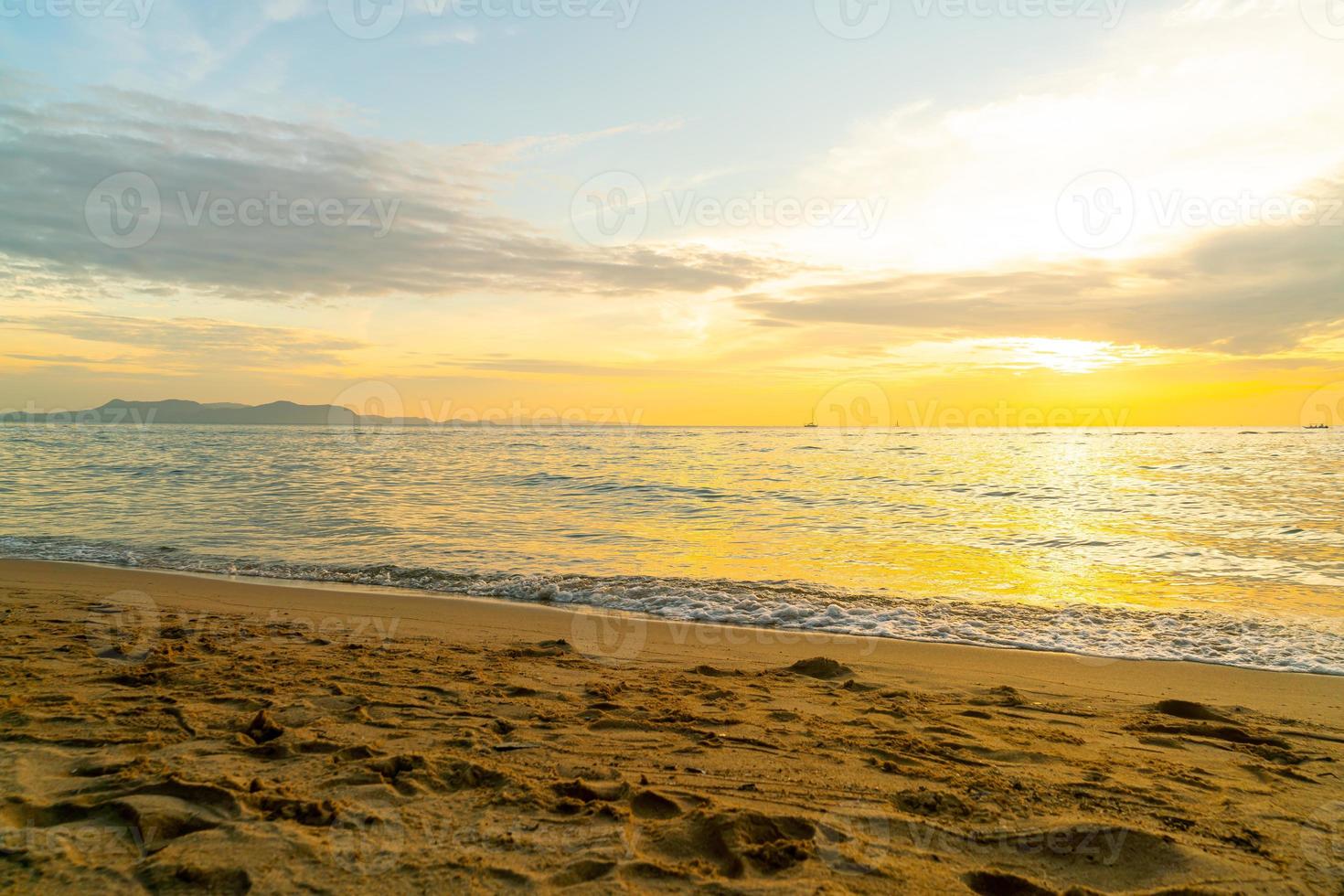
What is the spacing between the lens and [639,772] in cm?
398

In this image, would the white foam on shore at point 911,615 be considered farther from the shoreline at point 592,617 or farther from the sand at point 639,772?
the sand at point 639,772

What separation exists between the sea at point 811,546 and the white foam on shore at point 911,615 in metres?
0.04

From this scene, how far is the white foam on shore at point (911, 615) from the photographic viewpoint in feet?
25.4

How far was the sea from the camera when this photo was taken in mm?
8906

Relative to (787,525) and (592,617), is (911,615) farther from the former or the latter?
(787,525)

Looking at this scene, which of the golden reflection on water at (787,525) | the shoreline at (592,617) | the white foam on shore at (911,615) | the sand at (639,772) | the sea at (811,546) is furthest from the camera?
the golden reflection on water at (787,525)

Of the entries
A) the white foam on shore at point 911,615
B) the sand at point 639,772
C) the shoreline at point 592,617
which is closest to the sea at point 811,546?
the white foam on shore at point 911,615

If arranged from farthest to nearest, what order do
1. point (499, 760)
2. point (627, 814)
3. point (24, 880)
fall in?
point (499, 760) < point (627, 814) < point (24, 880)

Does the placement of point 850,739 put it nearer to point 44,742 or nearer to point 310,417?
point 44,742

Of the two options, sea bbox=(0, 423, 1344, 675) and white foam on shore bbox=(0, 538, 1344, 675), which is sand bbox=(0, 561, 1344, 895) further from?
sea bbox=(0, 423, 1344, 675)

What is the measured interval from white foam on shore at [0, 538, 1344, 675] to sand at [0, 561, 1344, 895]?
974 mm

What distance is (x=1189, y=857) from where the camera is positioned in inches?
127

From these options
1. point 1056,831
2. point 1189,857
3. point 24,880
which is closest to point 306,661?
point 24,880

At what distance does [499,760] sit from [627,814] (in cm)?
96
